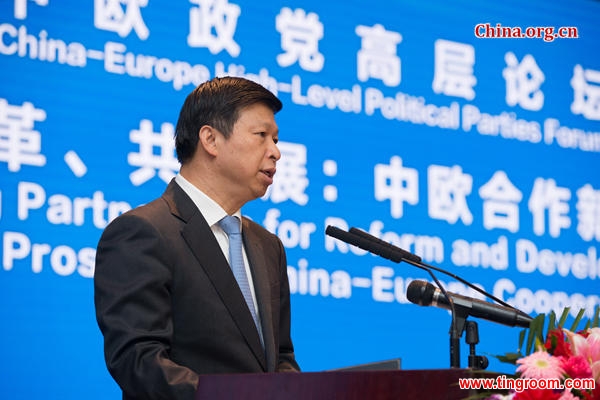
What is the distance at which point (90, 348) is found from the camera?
3.21 metres

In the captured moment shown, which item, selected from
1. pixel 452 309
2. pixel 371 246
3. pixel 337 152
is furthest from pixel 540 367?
pixel 337 152

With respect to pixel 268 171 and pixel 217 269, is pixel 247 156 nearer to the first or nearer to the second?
pixel 268 171

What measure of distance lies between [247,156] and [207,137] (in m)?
0.13

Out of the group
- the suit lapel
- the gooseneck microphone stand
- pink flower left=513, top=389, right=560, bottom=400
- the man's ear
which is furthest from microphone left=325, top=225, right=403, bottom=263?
pink flower left=513, top=389, right=560, bottom=400

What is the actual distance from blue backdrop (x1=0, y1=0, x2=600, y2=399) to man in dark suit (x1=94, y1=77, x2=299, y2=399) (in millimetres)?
832

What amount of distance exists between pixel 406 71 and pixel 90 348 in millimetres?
1838

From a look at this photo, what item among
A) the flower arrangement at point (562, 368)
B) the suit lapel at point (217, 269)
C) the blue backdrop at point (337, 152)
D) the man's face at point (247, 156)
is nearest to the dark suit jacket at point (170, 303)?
the suit lapel at point (217, 269)

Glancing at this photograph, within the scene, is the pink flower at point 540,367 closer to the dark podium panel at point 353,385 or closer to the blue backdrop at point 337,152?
the dark podium panel at point 353,385

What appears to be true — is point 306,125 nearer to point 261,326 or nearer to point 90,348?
point 90,348

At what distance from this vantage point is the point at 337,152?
12.6ft

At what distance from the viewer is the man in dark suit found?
209 cm

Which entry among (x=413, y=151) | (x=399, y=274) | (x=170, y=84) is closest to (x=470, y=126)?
(x=413, y=151)

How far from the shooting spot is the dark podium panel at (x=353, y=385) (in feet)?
5.64

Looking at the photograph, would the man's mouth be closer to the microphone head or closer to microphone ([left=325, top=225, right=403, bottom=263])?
microphone ([left=325, top=225, right=403, bottom=263])
